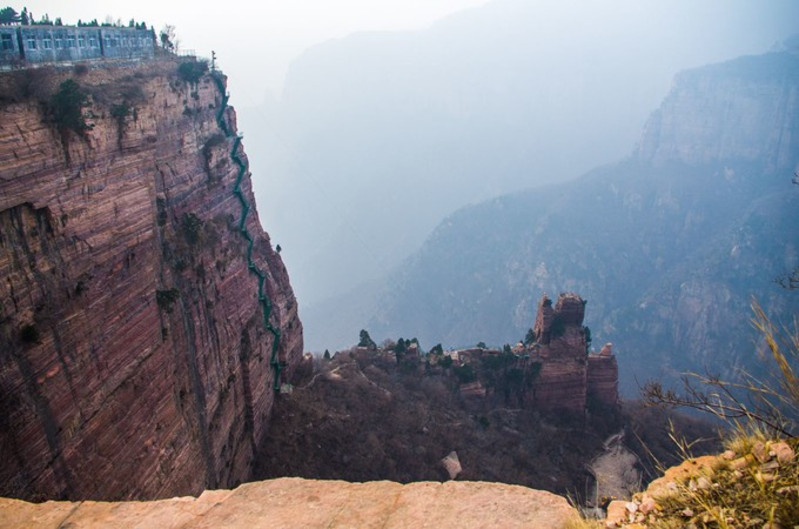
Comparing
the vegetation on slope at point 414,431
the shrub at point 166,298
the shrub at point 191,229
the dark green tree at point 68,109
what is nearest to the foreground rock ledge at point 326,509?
the dark green tree at point 68,109

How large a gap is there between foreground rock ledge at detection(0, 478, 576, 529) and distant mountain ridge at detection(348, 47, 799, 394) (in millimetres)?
104920

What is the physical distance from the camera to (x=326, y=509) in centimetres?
761

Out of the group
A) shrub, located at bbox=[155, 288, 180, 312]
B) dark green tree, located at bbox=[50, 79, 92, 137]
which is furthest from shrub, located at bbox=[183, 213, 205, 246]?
dark green tree, located at bbox=[50, 79, 92, 137]

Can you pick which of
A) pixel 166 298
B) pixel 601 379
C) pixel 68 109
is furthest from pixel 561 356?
pixel 68 109

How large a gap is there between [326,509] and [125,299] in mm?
14268

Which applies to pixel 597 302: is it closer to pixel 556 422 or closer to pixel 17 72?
pixel 556 422

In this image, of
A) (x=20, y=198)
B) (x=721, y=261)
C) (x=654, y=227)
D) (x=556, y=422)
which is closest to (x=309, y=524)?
(x=20, y=198)

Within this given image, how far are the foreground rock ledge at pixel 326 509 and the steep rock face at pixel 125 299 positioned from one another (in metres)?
7.88

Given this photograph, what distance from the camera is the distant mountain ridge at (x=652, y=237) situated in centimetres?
11112

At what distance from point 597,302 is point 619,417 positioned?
7921 cm

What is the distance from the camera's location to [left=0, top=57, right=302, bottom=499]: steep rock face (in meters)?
15.0

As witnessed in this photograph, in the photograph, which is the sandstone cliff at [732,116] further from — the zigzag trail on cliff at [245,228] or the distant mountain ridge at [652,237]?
the zigzag trail on cliff at [245,228]

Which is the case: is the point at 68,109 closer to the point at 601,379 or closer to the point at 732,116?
the point at 601,379

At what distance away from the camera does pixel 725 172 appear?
455ft
